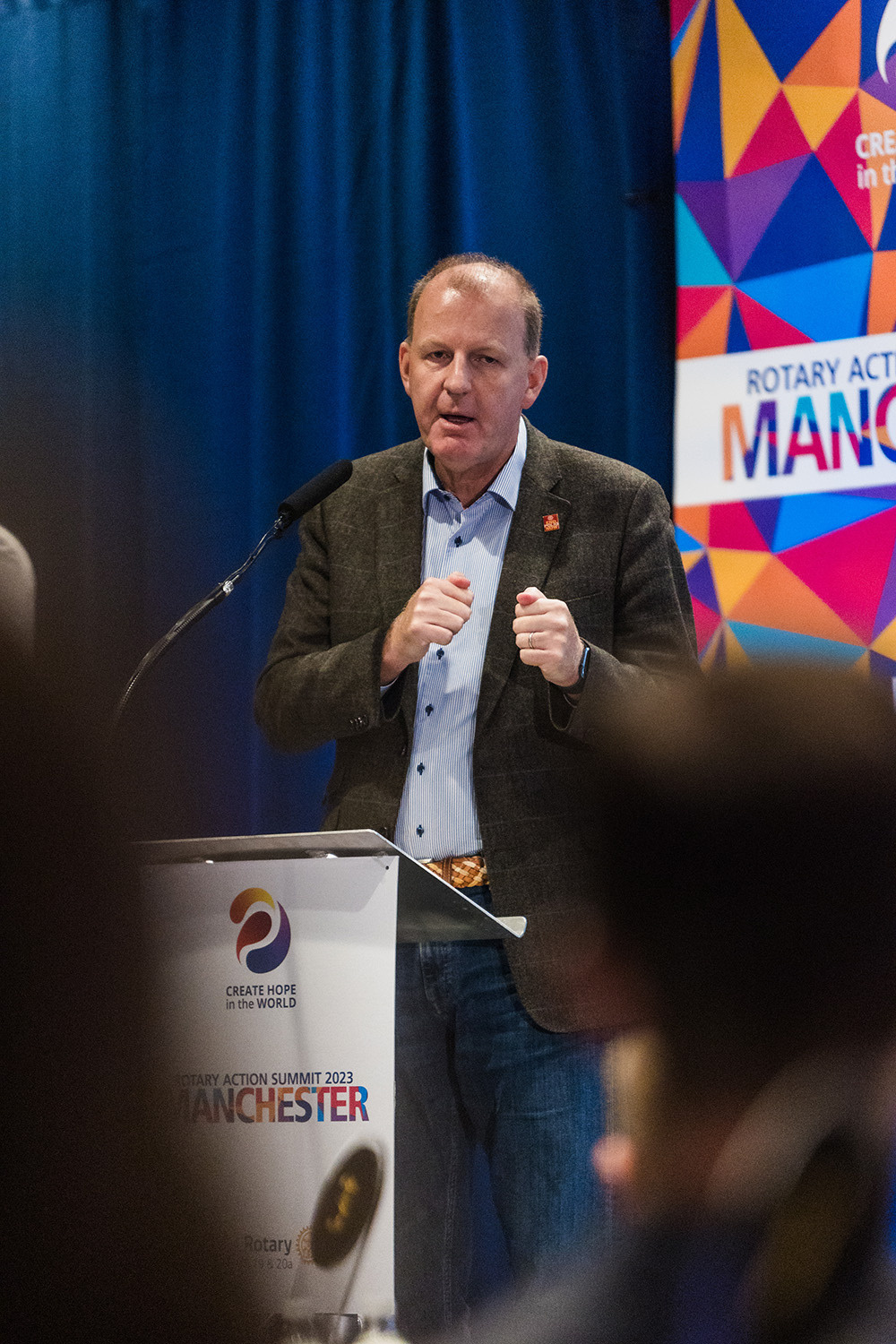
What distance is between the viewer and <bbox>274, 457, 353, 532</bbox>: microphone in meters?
1.88

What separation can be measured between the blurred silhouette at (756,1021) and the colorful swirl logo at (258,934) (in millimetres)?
599

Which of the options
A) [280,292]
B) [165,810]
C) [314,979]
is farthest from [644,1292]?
[280,292]

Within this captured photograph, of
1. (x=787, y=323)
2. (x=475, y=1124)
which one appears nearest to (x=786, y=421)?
(x=787, y=323)

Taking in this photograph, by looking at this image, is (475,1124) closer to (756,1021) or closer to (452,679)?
(452,679)

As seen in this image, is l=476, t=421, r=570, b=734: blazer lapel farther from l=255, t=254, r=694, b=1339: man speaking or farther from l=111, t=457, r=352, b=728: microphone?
l=111, t=457, r=352, b=728: microphone

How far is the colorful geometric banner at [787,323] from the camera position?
8.84ft

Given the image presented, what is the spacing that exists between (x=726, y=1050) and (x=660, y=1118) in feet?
0.22

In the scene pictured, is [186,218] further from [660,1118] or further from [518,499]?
[660,1118]

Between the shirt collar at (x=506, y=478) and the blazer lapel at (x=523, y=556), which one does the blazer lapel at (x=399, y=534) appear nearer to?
the shirt collar at (x=506, y=478)

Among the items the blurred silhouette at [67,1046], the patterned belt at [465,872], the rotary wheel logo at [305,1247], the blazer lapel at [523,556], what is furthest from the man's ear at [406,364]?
the blurred silhouette at [67,1046]

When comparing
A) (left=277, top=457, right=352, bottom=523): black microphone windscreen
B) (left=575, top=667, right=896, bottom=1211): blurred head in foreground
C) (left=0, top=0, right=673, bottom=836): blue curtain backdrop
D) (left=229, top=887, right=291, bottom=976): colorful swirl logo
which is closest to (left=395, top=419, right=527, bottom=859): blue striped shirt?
(left=277, top=457, right=352, bottom=523): black microphone windscreen

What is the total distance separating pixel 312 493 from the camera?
6.31ft

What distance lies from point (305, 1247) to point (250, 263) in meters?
2.58

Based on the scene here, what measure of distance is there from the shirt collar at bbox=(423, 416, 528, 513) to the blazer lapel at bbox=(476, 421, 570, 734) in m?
0.01
